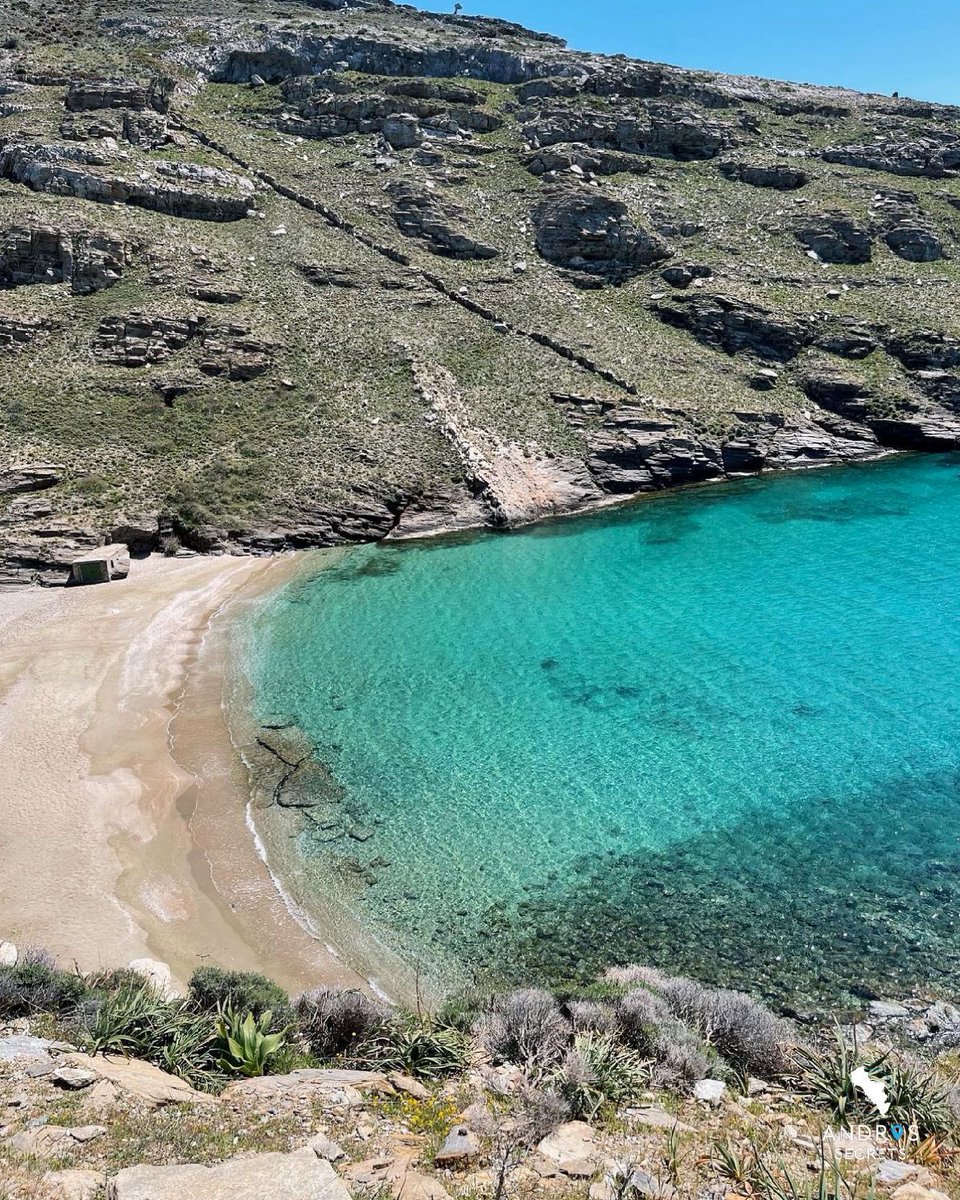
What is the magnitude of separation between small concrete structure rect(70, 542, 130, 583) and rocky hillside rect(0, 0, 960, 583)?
103 centimetres

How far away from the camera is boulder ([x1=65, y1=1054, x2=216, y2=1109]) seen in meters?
6.88

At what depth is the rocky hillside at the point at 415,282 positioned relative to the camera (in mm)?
36750

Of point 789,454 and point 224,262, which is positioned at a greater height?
point 224,262

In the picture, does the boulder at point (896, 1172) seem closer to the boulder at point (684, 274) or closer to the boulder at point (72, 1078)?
the boulder at point (72, 1078)

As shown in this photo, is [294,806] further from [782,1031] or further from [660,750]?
[782,1031]

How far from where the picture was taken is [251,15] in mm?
82188

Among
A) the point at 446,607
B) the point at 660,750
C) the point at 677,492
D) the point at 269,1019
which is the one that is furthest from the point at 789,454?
the point at 269,1019

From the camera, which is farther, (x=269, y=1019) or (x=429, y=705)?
(x=429, y=705)

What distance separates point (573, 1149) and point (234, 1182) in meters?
2.82

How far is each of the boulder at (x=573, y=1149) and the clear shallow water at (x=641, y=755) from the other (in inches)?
214

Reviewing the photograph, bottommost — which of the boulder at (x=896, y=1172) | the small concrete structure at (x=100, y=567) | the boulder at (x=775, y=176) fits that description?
the boulder at (x=896, y=1172)

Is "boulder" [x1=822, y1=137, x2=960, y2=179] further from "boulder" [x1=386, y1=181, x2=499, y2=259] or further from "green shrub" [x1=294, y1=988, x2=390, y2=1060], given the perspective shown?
"green shrub" [x1=294, y1=988, x2=390, y2=1060]

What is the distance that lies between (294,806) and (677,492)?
108 feet

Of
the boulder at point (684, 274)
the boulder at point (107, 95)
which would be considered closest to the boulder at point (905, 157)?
the boulder at point (684, 274)
